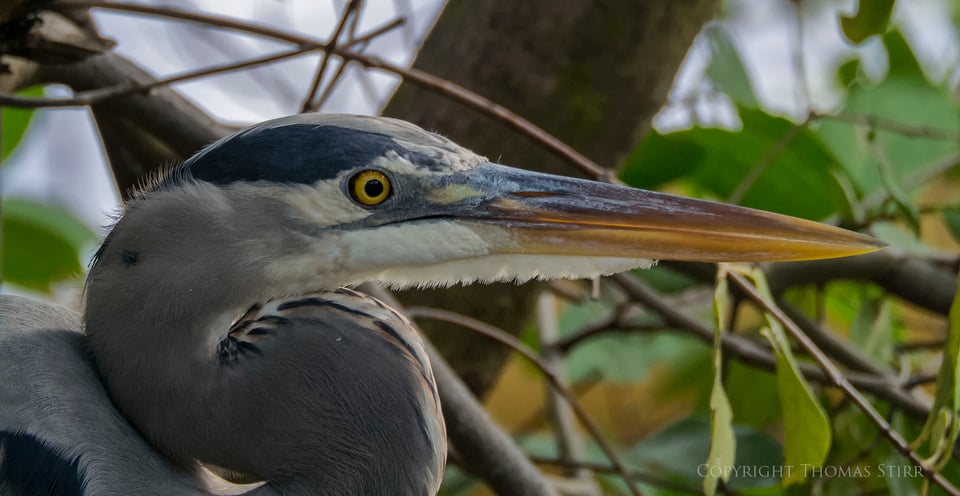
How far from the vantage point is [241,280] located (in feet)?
3.31

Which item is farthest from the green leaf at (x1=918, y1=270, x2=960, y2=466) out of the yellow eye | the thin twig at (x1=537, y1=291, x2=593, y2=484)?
the thin twig at (x1=537, y1=291, x2=593, y2=484)

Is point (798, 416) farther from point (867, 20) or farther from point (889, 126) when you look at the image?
point (889, 126)

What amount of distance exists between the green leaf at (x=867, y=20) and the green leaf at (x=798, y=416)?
450mm

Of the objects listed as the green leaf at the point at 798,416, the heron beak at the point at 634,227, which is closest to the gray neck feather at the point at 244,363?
the heron beak at the point at 634,227

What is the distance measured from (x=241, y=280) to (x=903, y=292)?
4.12 ft

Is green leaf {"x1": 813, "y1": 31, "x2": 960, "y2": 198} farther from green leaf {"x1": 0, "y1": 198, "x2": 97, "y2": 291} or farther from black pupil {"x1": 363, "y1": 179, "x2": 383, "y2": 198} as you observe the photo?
green leaf {"x1": 0, "y1": 198, "x2": 97, "y2": 291}

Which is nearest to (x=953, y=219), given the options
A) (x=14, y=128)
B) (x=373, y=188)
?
(x=373, y=188)

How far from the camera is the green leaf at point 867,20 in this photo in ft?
4.40

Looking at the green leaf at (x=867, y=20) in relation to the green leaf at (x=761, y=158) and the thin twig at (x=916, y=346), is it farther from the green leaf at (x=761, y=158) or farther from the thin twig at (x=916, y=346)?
the thin twig at (x=916, y=346)

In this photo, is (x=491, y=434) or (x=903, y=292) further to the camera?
(x=903, y=292)

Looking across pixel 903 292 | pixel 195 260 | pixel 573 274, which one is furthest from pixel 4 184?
pixel 903 292

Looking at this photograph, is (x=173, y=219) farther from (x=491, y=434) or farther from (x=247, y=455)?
(x=491, y=434)

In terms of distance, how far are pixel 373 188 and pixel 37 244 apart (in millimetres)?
1575

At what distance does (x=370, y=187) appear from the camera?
1.01m
